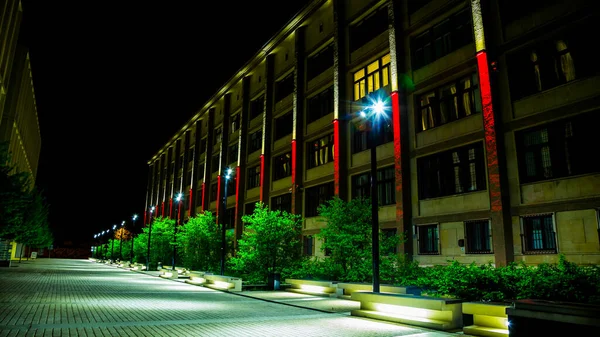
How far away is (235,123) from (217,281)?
30.0m

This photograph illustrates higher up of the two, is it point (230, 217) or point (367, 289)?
point (230, 217)

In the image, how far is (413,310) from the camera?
11.6 meters

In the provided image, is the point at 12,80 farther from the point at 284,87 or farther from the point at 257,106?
the point at 284,87

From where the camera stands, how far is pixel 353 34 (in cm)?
3353

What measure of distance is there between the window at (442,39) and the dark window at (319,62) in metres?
9.84

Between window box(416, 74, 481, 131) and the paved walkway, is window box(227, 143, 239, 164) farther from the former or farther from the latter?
the paved walkway

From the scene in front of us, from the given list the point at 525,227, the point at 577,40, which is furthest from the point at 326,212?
the point at 577,40

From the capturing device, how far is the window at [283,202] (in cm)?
3906

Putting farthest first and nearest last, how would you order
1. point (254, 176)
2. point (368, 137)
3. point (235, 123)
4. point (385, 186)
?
point (235, 123) → point (254, 176) → point (368, 137) → point (385, 186)

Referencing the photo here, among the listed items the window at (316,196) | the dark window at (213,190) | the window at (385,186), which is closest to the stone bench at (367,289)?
the window at (385,186)

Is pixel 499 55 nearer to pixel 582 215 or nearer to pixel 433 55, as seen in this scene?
pixel 433 55

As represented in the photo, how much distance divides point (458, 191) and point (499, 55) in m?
7.77

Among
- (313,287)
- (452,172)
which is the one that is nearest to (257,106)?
(452,172)

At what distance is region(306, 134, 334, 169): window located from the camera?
3431 cm
